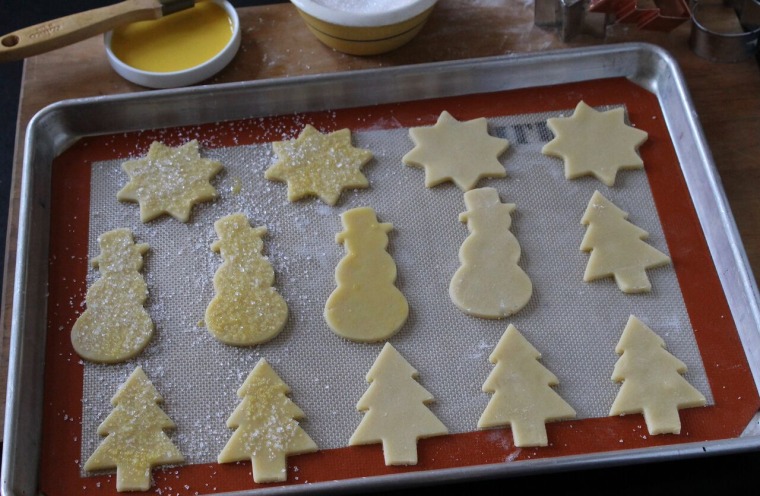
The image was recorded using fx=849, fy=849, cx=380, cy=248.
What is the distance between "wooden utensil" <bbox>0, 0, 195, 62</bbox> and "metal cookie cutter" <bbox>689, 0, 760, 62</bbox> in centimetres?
96

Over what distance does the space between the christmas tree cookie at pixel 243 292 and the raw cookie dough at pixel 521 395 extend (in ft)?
1.09

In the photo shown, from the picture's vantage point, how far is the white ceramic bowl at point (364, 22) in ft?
4.73

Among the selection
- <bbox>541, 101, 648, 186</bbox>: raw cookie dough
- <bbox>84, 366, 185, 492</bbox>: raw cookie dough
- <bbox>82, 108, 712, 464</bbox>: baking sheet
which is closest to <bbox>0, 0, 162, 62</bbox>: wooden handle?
<bbox>82, 108, 712, 464</bbox>: baking sheet

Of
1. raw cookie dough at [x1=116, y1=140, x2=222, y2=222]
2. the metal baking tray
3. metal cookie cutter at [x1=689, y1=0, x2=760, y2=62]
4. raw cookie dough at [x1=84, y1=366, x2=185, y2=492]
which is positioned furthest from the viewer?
metal cookie cutter at [x1=689, y1=0, x2=760, y2=62]

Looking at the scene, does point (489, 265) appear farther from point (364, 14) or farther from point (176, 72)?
point (176, 72)

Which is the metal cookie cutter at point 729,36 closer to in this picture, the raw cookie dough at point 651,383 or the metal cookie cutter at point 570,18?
the metal cookie cutter at point 570,18

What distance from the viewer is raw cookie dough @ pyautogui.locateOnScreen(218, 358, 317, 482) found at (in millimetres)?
1183

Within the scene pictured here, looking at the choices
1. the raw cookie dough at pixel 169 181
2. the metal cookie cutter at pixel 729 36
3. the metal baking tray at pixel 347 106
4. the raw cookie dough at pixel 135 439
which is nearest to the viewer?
the raw cookie dough at pixel 135 439

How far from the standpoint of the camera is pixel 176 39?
1.57 meters

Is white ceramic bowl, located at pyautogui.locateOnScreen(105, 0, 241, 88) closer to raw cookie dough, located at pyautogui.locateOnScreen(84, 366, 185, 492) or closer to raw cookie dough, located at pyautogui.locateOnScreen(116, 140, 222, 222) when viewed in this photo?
raw cookie dough, located at pyautogui.locateOnScreen(116, 140, 222, 222)

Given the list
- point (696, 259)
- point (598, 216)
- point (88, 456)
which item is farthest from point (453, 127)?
point (88, 456)

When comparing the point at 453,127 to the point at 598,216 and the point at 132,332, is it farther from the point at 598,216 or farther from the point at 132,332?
the point at 132,332

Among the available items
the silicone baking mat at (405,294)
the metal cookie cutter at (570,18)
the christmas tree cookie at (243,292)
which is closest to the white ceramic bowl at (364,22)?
the silicone baking mat at (405,294)

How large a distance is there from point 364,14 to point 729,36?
2.15ft
